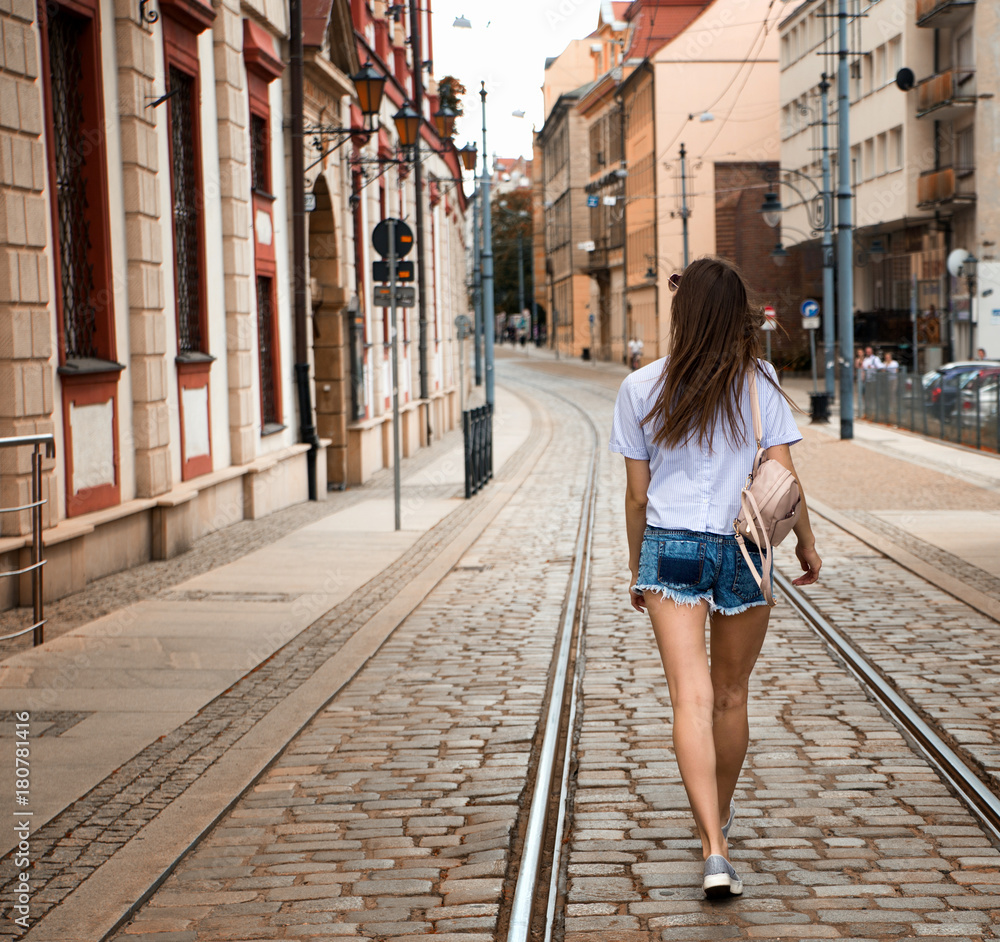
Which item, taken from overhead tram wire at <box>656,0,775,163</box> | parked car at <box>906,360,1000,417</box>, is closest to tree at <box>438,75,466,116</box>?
overhead tram wire at <box>656,0,775,163</box>

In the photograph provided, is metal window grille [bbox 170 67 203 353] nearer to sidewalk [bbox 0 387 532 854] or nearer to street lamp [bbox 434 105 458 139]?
sidewalk [bbox 0 387 532 854]

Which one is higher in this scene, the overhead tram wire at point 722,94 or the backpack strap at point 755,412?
the overhead tram wire at point 722,94

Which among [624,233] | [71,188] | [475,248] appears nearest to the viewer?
[71,188]

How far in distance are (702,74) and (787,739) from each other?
6254 centimetres

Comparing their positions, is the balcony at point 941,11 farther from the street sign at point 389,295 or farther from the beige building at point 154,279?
the street sign at point 389,295

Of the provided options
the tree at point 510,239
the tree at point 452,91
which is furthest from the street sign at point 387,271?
the tree at point 510,239

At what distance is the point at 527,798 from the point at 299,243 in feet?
48.6

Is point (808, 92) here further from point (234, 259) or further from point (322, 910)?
point (322, 910)

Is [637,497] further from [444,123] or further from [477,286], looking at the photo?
[477,286]

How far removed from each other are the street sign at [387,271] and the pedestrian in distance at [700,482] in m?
11.4

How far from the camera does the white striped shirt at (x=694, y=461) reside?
4180mm

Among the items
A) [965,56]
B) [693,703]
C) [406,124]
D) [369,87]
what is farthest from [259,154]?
[965,56]

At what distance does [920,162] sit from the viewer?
4488 cm

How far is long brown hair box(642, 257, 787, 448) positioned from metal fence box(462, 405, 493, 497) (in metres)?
14.1
